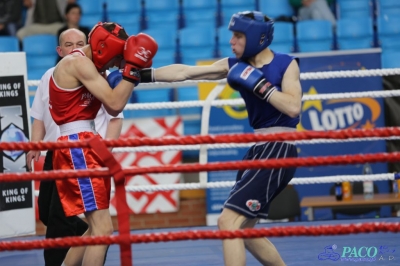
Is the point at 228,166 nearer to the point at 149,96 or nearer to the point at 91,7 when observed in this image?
the point at 149,96

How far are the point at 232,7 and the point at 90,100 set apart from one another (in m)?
5.31

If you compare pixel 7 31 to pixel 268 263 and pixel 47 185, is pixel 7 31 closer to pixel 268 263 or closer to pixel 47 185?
pixel 47 185

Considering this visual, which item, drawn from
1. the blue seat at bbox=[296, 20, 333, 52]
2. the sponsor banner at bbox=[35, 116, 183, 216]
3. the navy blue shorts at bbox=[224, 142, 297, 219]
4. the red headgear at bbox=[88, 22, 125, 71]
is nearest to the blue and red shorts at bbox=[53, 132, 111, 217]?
the red headgear at bbox=[88, 22, 125, 71]

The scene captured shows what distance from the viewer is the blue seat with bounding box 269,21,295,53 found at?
822cm

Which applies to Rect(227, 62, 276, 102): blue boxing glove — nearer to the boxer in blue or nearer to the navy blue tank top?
the boxer in blue

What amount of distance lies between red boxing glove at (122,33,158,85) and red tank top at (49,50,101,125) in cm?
26

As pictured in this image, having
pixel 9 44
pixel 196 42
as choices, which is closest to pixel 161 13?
pixel 196 42

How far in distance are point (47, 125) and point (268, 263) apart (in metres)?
1.56

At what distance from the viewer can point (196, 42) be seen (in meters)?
8.50

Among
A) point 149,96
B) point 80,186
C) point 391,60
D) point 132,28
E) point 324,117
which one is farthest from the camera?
point 132,28

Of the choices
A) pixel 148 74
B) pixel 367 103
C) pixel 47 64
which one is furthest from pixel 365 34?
pixel 148 74

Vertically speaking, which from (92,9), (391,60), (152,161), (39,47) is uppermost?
(92,9)

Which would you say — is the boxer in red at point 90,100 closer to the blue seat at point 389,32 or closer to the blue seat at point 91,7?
the blue seat at point 389,32

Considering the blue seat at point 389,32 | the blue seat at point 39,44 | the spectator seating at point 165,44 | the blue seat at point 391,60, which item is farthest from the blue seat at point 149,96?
the blue seat at point 389,32
